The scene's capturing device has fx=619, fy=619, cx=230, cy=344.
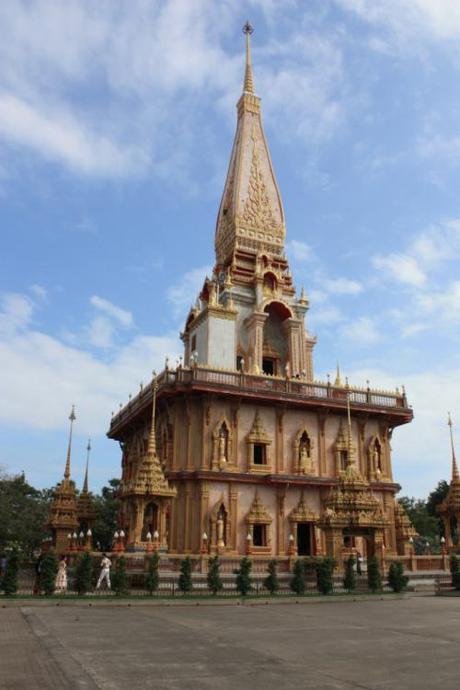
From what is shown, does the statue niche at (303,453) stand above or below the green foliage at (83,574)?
above

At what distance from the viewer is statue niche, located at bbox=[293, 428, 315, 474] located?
3450cm

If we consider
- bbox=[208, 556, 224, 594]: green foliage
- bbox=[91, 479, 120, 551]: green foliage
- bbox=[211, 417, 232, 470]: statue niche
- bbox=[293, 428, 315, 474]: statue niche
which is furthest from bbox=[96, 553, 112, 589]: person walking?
bbox=[91, 479, 120, 551]: green foliage

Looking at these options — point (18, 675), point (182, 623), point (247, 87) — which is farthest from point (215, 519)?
point (247, 87)

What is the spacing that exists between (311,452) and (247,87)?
30145 mm

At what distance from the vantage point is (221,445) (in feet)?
108

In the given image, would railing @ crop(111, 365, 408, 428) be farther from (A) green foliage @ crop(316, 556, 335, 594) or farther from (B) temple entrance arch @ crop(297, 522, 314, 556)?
(A) green foliage @ crop(316, 556, 335, 594)

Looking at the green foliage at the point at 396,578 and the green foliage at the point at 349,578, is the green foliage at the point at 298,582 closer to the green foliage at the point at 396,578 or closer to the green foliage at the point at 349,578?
the green foliage at the point at 349,578

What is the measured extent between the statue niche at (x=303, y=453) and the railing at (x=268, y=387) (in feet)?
7.67

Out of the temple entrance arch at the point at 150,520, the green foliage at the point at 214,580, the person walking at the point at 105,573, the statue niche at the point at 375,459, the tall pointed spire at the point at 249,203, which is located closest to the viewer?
the green foliage at the point at 214,580

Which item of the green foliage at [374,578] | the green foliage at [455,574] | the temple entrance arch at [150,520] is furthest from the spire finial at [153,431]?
the green foliage at [455,574]

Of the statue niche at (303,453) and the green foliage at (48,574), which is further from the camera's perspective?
the statue niche at (303,453)

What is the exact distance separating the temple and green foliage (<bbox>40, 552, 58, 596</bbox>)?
681 cm

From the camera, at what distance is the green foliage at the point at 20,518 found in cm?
4922

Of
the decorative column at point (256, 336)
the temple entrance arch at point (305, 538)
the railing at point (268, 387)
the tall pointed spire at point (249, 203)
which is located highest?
the tall pointed spire at point (249, 203)
